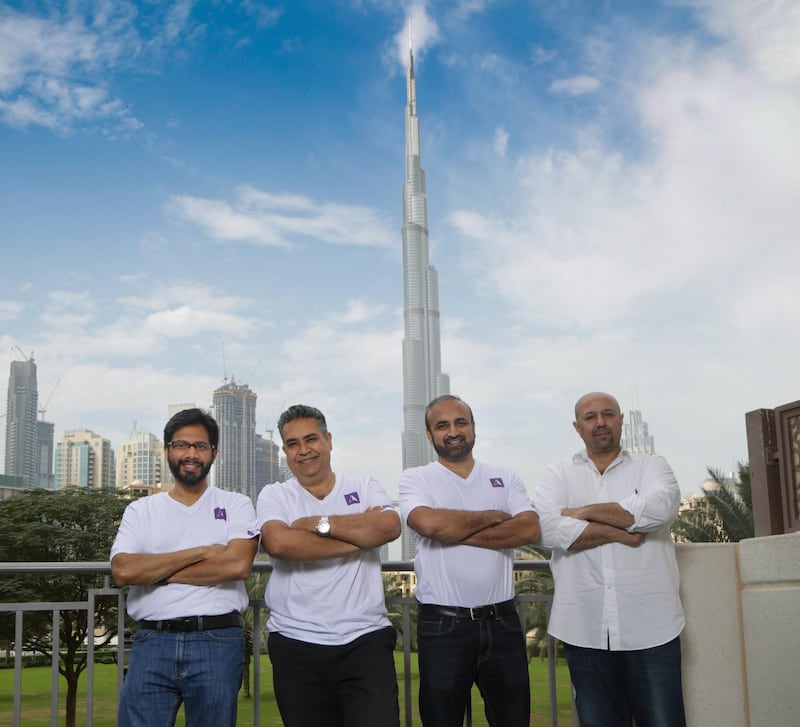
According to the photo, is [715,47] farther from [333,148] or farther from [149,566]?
[149,566]

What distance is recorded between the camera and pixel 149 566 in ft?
10.2

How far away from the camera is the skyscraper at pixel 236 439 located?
14338 cm

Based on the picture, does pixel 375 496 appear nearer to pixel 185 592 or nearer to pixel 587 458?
pixel 185 592

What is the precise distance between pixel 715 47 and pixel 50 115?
10814 cm

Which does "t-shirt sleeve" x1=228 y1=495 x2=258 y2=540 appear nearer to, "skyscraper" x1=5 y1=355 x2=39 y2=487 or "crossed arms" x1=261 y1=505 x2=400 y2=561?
"crossed arms" x1=261 y1=505 x2=400 y2=561

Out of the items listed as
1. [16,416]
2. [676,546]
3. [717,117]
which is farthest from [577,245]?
[676,546]

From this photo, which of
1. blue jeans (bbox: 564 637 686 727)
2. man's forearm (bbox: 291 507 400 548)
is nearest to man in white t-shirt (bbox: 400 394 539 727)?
man's forearm (bbox: 291 507 400 548)

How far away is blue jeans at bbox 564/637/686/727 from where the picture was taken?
3291 millimetres

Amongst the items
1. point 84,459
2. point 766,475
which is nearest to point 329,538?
point 766,475

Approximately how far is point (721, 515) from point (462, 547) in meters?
19.8

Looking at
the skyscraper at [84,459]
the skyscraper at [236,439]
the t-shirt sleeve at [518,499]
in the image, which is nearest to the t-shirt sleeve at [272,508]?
the t-shirt sleeve at [518,499]

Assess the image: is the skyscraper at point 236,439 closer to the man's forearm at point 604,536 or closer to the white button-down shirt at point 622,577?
the white button-down shirt at point 622,577

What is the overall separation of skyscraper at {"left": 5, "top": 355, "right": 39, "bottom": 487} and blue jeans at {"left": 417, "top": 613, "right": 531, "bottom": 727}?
549 ft

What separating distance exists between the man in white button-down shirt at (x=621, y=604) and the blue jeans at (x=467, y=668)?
280 millimetres
